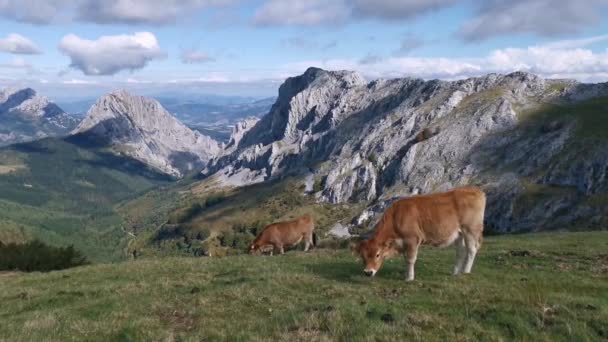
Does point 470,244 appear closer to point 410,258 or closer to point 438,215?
point 438,215

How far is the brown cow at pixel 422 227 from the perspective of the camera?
18.2 metres

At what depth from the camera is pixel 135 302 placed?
17.3 m

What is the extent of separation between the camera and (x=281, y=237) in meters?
36.2

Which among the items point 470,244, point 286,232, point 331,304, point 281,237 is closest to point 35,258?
point 281,237

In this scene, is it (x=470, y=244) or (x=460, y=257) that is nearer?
(x=470, y=244)

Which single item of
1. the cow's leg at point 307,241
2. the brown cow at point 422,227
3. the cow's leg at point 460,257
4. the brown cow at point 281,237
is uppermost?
the brown cow at point 422,227

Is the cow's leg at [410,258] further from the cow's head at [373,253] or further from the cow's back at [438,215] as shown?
the cow's head at [373,253]

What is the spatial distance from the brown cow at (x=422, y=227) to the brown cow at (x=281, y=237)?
17727 mm

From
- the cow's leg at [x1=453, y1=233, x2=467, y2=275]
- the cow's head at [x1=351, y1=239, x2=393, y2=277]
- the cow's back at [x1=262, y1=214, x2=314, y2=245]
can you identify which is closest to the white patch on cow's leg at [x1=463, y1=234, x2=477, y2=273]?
the cow's leg at [x1=453, y1=233, x2=467, y2=275]

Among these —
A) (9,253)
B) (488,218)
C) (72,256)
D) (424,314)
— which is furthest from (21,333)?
(488,218)

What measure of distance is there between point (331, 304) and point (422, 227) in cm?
600

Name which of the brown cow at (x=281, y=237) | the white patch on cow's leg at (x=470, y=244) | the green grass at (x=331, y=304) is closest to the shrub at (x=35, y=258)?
the brown cow at (x=281, y=237)

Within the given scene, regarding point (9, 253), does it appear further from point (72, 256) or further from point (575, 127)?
point (575, 127)

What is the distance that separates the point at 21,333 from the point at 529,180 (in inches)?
7409
